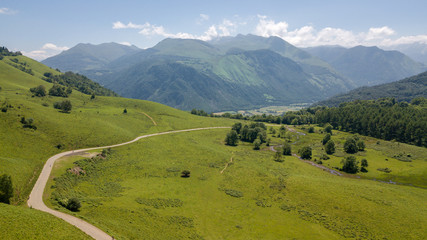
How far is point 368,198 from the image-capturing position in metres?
82.8

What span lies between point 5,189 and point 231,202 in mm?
62707

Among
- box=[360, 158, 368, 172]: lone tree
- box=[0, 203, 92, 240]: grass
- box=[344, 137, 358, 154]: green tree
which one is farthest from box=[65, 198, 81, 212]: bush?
box=[344, 137, 358, 154]: green tree

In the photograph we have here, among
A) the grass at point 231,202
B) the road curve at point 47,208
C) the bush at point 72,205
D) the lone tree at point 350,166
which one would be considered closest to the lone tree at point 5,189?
the road curve at point 47,208

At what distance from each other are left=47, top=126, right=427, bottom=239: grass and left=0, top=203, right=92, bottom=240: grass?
24.9ft

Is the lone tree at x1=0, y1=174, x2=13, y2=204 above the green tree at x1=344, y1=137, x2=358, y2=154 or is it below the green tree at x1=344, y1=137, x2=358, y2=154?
below

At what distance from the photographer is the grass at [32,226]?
38406 mm

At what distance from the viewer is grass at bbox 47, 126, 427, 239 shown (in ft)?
204

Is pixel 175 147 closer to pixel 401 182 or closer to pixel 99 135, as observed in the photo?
pixel 99 135

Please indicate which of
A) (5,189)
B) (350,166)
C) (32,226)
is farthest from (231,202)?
(350,166)

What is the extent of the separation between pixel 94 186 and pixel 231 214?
155 ft

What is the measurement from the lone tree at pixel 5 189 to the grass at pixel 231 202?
30.3ft

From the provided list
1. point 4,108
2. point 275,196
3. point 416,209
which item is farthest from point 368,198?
point 4,108

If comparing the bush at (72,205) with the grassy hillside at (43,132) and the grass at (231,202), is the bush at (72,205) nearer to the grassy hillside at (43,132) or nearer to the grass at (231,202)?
the grass at (231,202)

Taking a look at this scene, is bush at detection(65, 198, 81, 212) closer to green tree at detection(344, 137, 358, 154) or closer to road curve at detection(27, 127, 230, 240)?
road curve at detection(27, 127, 230, 240)
